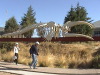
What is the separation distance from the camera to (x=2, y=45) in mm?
32812

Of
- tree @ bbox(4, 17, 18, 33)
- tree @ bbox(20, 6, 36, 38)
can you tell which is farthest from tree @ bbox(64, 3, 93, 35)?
tree @ bbox(4, 17, 18, 33)

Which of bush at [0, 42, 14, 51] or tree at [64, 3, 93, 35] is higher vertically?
Result: tree at [64, 3, 93, 35]

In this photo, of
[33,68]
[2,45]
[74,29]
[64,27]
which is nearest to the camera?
[64,27]

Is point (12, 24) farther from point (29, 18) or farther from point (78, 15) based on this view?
point (78, 15)

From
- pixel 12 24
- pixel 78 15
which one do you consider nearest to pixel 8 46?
pixel 78 15

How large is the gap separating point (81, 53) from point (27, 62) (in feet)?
21.4

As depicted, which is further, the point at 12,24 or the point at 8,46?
the point at 12,24

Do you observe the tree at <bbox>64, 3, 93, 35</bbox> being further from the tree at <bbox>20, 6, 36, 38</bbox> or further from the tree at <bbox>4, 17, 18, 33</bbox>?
the tree at <bbox>4, 17, 18, 33</bbox>

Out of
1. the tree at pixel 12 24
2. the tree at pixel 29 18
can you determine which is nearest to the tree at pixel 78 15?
the tree at pixel 29 18

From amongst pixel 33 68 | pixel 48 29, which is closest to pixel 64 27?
pixel 48 29

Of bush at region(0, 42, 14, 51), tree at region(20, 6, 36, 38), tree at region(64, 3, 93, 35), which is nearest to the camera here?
bush at region(0, 42, 14, 51)

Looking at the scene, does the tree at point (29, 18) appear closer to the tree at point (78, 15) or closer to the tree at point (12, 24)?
the tree at point (12, 24)

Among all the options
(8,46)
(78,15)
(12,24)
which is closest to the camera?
(8,46)

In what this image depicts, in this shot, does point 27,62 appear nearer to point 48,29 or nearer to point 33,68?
point 33,68
